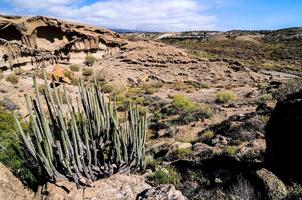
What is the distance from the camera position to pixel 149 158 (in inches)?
366

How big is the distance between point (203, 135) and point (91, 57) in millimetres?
12741

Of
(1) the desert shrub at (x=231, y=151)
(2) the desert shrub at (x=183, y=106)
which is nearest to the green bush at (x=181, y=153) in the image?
(1) the desert shrub at (x=231, y=151)

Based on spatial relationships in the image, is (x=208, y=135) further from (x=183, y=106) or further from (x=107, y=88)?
(x=107, y=88)

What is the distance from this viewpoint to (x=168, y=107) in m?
18.2

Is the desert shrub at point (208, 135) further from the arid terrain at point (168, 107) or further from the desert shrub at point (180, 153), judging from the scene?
the desert shrub at point (180, 153)

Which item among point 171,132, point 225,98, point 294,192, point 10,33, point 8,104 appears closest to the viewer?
point 294,192

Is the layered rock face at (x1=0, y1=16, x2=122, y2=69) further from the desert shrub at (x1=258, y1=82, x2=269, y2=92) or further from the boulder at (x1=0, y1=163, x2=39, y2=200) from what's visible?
the boulder at (x1=0, y1=163, x2=39, y2=200)

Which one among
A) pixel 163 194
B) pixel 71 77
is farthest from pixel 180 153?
pixel 71 77

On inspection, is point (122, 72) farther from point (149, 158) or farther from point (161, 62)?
point (149, 158)

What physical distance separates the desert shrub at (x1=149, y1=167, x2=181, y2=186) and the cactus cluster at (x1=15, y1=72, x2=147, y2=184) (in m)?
0.56

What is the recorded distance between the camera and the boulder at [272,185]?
5.89m

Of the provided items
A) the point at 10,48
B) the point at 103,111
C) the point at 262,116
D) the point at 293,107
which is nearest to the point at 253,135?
the point at 262,116

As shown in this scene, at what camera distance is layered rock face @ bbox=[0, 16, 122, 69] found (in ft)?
66.1

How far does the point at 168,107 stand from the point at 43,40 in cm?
→ 856
